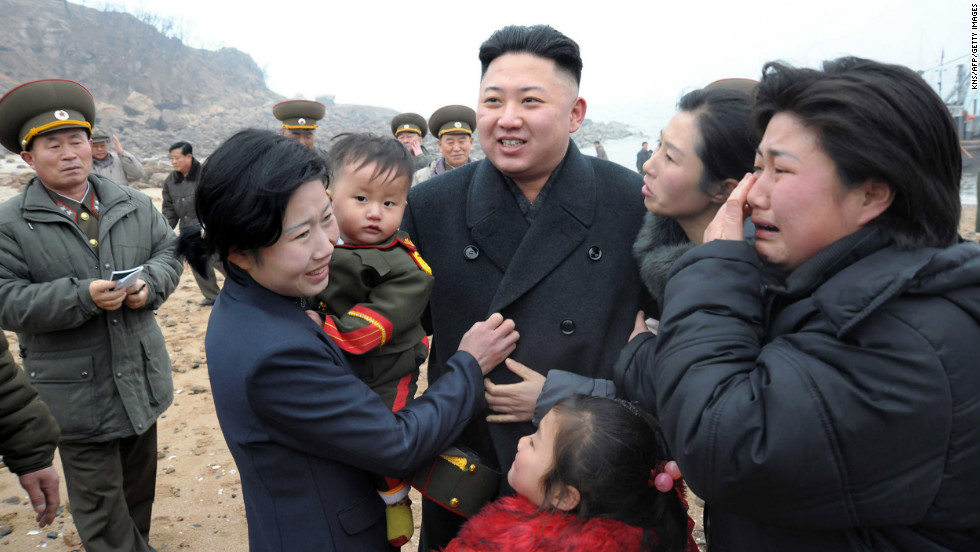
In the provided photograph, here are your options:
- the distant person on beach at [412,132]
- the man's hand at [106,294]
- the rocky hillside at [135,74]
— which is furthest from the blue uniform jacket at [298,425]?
the rocky hillside at [135,74]

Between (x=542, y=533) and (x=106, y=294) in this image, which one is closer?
(x=542, y=533)

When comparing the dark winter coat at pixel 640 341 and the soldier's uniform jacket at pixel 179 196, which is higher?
the dark winter coat at pixel 640 341

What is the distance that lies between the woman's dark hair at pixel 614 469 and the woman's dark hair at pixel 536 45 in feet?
3.86

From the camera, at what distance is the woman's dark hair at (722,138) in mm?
1779

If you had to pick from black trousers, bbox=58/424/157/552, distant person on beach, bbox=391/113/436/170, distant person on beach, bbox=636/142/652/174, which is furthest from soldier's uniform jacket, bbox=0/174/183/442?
distant person on beach, bbox=636/142/652/174

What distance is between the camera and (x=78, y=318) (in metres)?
2.88

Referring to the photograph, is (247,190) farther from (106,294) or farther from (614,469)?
(106,294)

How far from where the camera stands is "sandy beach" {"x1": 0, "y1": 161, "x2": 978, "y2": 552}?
3.54 m

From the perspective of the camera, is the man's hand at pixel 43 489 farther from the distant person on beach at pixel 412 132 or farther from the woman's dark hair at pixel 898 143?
the distant person on beach at pixel 412 132

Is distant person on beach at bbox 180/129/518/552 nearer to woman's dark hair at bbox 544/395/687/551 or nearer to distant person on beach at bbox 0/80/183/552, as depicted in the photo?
woman's dark hair at bbox 544/395/687/551

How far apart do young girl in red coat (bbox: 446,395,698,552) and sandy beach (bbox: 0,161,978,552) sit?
2113mm

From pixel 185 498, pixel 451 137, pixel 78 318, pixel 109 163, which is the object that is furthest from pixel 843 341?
pixel 109 163

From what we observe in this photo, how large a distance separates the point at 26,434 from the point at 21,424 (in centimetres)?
4

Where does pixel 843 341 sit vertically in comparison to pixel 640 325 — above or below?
above
